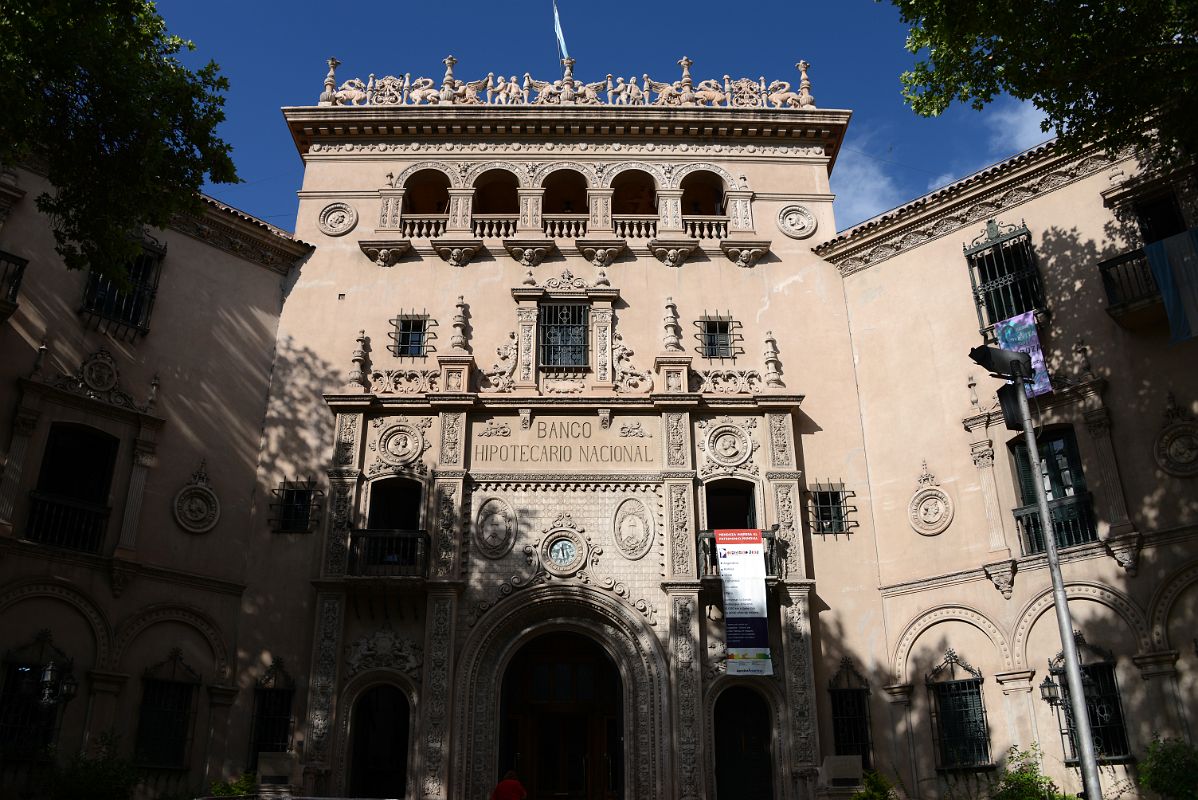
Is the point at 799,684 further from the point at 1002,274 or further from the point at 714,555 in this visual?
the point at 1002,274

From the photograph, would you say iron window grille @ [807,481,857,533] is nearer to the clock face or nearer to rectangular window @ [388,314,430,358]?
the clock face

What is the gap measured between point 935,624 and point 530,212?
45.3ft

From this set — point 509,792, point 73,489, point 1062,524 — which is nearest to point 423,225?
point 73,489

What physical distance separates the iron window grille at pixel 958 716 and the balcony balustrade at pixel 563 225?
13.3 meters

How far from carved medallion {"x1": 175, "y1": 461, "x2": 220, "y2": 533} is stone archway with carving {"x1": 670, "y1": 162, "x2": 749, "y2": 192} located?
1366cm

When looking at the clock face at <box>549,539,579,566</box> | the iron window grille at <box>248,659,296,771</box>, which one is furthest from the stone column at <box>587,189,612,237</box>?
the iron window grille at <box>248,659,296,771</box>

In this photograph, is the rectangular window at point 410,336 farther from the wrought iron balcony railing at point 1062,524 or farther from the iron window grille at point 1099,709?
the iron window grille at point 1099,709

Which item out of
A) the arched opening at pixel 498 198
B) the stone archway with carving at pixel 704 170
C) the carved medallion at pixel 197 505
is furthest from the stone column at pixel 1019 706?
the arched opening at pixel 498 198

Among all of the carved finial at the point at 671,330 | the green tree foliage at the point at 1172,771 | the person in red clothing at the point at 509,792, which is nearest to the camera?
the green tree foliage at the point at 1172,771

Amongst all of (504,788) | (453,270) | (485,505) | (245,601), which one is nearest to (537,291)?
(453,270)

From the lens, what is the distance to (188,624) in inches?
765

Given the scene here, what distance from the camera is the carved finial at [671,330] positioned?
74.2 feet

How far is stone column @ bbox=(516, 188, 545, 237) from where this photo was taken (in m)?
24.1

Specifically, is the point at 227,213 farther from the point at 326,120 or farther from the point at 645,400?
the point at 645,400
